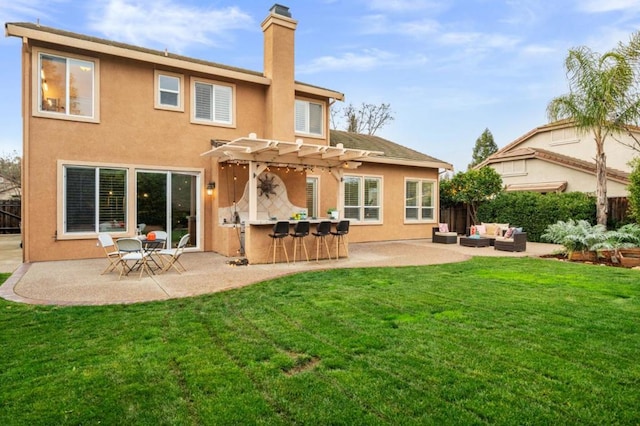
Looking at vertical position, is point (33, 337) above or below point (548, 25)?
below

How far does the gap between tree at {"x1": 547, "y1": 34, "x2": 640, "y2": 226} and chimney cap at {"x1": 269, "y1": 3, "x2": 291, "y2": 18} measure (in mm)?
9681

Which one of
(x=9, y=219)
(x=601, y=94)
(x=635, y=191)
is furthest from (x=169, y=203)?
(x=635, y=191)

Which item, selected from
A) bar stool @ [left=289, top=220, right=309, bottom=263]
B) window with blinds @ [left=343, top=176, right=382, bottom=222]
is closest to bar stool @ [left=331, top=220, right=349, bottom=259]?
bar stool @ [left=289, top=220, right=309, bottom=263]

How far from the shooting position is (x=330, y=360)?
3.71 metres

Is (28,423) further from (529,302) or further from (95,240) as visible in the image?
(95,240)

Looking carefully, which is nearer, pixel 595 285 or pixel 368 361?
pixel 368 361

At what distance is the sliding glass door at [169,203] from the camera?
37.6 ft

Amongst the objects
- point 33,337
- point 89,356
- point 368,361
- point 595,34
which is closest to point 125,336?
point 89,356

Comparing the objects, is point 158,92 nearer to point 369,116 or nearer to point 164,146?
point 164,146

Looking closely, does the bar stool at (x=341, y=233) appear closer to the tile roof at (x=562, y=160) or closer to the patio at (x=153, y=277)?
the patio at (x=153, y=277)

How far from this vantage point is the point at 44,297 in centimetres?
614

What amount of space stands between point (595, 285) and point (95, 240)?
11936 millimetres

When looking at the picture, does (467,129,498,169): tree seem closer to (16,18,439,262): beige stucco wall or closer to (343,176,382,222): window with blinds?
(343,176,382,222): window with blinds

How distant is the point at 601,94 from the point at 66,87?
16.1 m
